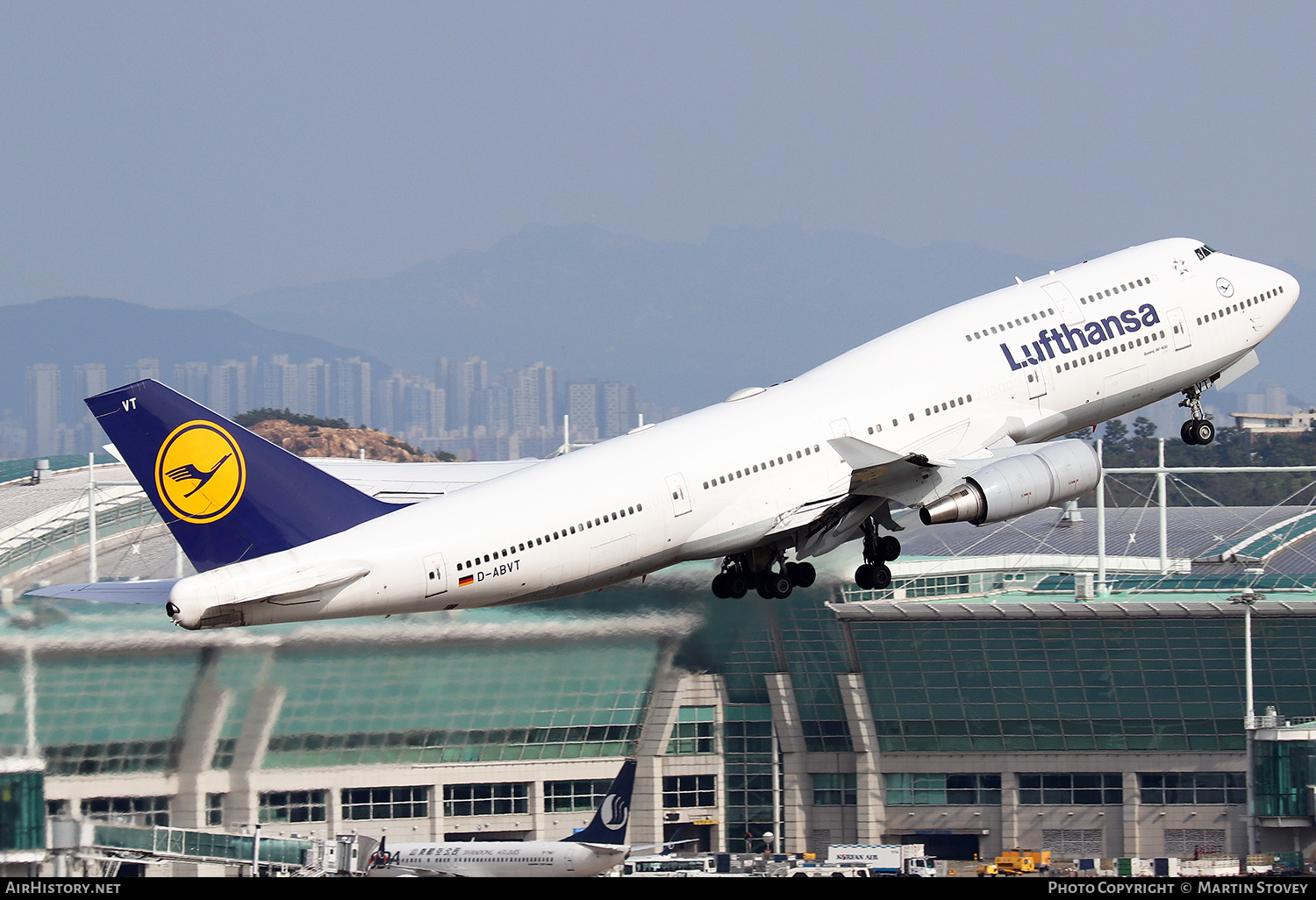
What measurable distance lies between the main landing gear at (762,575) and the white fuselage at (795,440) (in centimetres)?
218

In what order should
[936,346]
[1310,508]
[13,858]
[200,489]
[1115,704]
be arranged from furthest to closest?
[1310,508]
[1115,704]
[13,858]
[936,346]
[200,489]

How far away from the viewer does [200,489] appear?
29266 mm

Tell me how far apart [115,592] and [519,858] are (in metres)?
20.5

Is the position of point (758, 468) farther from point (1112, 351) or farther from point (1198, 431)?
point (1198, 431)

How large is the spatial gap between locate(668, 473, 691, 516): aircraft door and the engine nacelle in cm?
512

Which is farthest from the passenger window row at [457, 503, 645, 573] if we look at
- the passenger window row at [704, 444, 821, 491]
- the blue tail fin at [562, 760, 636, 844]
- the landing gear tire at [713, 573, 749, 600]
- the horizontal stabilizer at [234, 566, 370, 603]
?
the blue tail fin at [562, 760, 636, 844]

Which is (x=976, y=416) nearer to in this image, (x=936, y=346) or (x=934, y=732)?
(x=936, y=346)

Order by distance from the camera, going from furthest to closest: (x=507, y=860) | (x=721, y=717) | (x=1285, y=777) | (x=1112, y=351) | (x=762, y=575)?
1. (x=721, y=717)
2. (x=1285, y=777)
3. (x=507, y=860)
4. (x=1112, y=351)
5. (x=762, y=575)

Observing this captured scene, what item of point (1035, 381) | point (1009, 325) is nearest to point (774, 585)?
point (1035, 381)

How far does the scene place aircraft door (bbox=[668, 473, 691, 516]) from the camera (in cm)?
3234

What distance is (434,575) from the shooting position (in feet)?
99.2

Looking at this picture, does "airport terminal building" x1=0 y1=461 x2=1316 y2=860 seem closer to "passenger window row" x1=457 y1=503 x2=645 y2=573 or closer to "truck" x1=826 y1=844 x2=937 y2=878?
"truck" x1=826 y1=844 x2=937 y2=878
